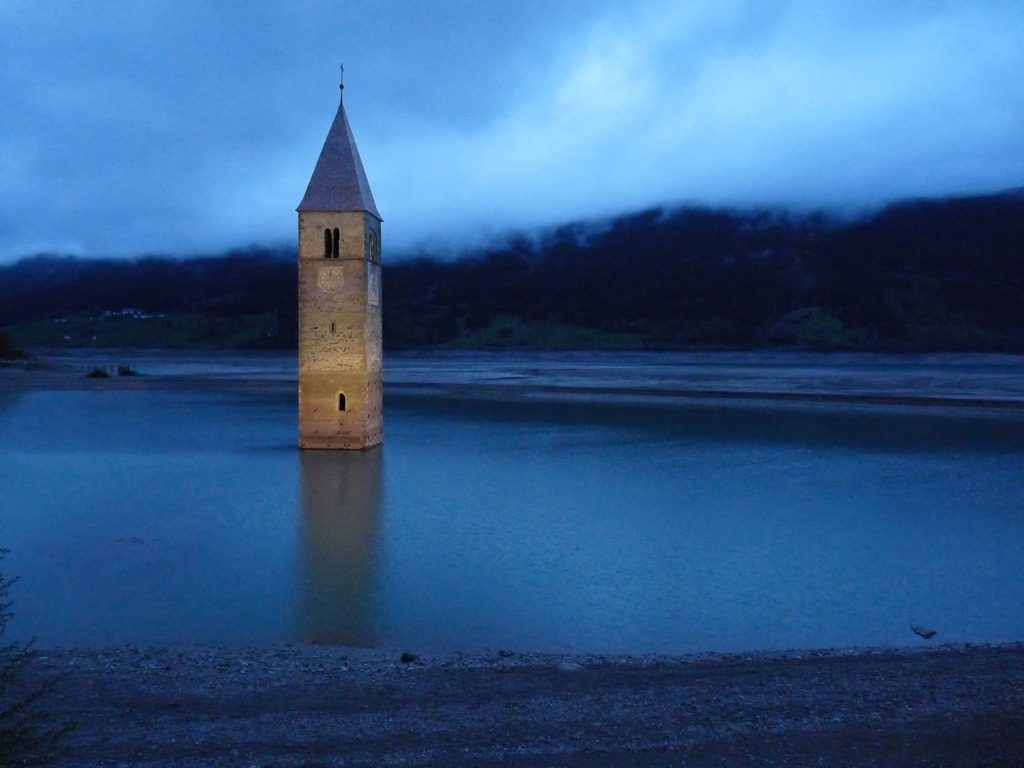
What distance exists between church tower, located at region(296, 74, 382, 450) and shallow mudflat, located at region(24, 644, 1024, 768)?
14.5 meters

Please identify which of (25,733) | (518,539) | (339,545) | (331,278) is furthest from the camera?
(331,278)

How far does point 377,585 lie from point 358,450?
1202 cm

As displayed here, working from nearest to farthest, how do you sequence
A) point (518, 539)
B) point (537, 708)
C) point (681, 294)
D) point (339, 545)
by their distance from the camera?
1. point (537, 708)
2. point (339, 545)
3. point (518, 539)
4. point (681, 294)

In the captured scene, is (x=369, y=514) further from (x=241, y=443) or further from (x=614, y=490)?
(x=241, y=443)

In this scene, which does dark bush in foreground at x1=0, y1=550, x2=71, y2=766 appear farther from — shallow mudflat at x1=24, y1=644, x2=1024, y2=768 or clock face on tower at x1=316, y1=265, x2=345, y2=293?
clock face on tower at x1=316, y1=265, x2=345, y2=293

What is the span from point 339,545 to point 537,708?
6825 millimetres

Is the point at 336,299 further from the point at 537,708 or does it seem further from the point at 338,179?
the point at 537,708

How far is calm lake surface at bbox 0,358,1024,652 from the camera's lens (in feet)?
31.0

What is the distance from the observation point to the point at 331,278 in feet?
73.4

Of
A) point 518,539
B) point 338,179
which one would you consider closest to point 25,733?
point 518,539

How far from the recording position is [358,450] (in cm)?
2269

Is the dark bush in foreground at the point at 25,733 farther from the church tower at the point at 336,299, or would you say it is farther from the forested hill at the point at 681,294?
the forested hill at the point at 681,294

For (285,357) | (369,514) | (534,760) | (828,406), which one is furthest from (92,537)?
(285,357)

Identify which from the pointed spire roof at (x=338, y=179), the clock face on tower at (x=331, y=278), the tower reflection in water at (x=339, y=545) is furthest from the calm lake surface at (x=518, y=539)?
the pointed spire roof at (x=338, y=179)
